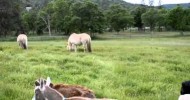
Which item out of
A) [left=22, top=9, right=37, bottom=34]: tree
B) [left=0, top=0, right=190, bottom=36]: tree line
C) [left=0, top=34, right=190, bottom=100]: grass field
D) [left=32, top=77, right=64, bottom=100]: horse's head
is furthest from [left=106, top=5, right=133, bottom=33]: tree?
[left=32, top=77, right=64, bottom=100]: horse's head

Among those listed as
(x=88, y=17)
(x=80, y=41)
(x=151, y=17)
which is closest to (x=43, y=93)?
(x=80, y=41)

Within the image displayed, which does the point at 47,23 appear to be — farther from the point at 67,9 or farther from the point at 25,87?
the point at 25,87

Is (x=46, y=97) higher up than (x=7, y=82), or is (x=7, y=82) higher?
(x=46, y=97)

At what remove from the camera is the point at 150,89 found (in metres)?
11.7

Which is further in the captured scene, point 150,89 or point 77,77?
point 77,77

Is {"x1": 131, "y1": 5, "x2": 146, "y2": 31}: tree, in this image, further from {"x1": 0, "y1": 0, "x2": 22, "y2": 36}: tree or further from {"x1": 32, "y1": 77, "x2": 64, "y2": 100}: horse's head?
{"x1": 32, "y1": 77, "x2": 64, "y2": 100}: horse's head

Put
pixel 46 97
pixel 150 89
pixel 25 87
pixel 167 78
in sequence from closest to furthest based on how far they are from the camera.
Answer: pixel 46 97 → pixel 25 87 → pixel 150 89 → pixel 167 78

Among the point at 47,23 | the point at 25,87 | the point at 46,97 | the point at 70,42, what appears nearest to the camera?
the point at 46,97

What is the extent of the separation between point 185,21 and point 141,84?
2527 inches

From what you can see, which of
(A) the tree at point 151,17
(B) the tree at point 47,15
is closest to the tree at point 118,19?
(A) the tree at point 151,17

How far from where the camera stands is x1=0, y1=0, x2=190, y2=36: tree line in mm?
59656

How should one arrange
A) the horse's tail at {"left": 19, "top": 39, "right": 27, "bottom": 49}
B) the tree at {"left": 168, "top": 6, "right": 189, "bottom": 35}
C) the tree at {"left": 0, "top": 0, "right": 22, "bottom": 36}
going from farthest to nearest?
the tree at {"left": 168, "top": 6, "right": 189, "bottom": 35}, the tree at {"left": 0, "top": 0, "right": 22, "bottom": 36}, the horse's tail at {"left": 19, "top": 39, "right": 27, "bottom": 49}

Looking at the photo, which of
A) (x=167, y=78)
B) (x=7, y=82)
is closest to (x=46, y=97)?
(x=7, y=82)

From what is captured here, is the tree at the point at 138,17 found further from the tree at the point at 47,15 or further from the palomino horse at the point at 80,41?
the palomino horse at the point at 80,41
